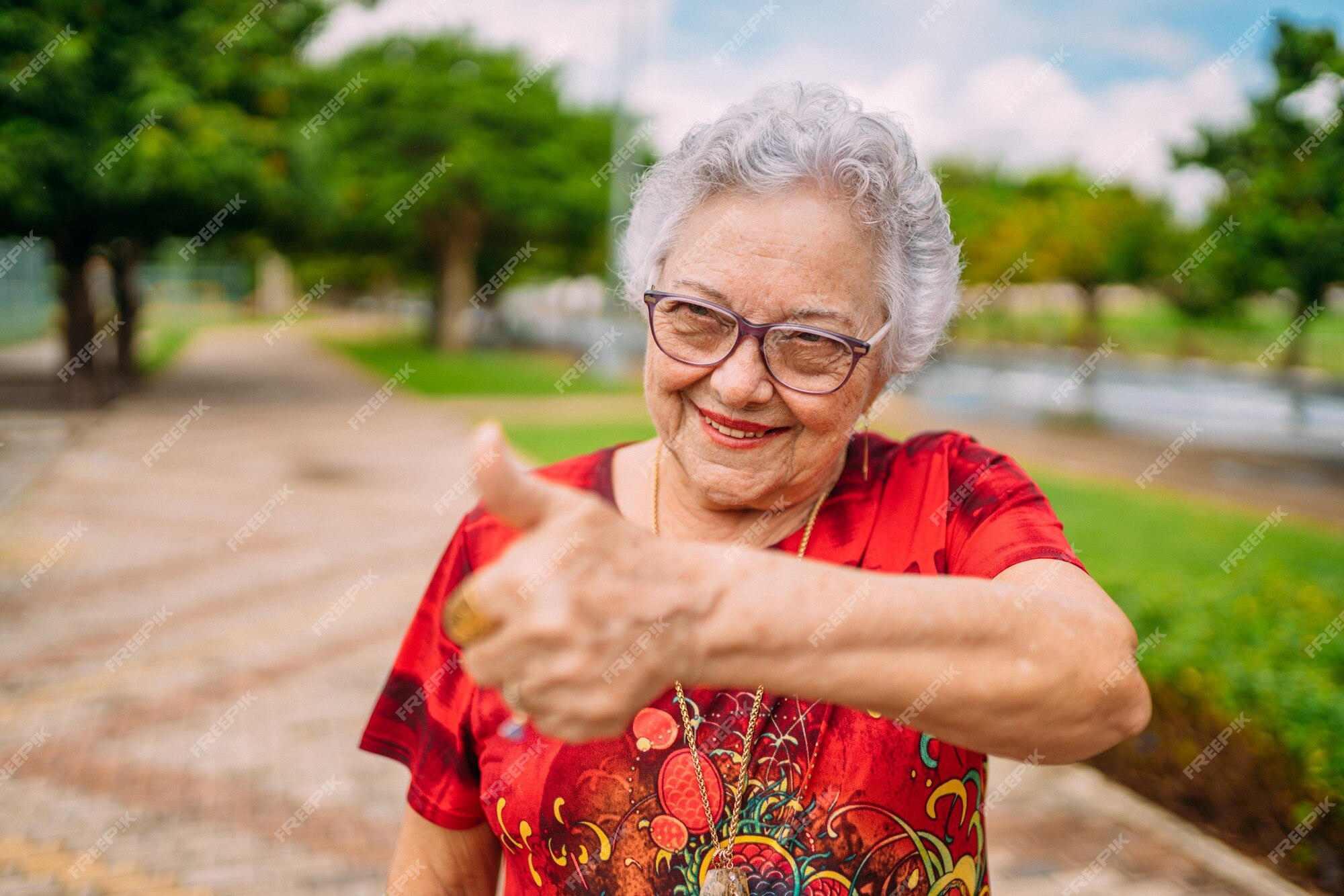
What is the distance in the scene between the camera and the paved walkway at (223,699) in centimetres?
361

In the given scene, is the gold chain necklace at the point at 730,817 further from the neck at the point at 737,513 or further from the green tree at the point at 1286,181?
the green tree at the point at 1286,181

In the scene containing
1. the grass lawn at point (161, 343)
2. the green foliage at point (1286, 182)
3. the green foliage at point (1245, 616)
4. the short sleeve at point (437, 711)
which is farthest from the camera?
the grass lawn at point (161, 343)

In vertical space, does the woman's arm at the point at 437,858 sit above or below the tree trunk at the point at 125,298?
above

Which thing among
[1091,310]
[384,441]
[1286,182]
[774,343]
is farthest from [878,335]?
[1091,310]

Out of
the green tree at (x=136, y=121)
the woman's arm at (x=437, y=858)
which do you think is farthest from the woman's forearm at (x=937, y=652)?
the green tree at (x=136, y=121)

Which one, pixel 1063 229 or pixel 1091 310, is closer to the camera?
pixel 1063 229

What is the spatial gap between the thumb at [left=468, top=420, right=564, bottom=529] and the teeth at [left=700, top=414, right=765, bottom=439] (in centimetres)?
66

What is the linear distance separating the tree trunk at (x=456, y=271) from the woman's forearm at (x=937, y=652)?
27.2 metres

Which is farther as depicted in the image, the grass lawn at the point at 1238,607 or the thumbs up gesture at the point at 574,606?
the grass lawn at the point at 1238,607

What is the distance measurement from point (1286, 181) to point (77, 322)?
52.6 feet

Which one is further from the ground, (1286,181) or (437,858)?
(437,858)

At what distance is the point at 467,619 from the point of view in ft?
2.64

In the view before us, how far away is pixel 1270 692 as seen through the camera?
3559 millimetres

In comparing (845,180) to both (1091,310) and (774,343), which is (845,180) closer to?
(774,343)
